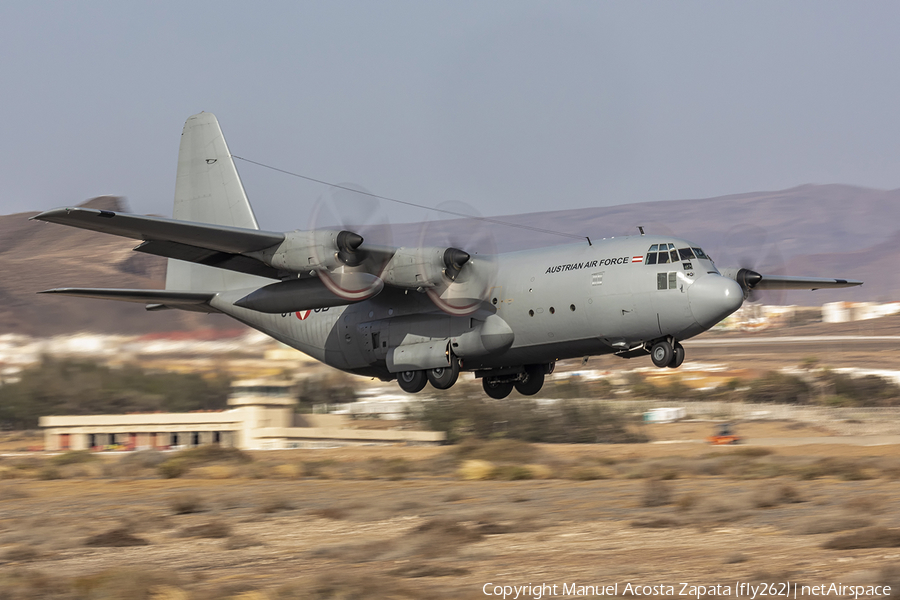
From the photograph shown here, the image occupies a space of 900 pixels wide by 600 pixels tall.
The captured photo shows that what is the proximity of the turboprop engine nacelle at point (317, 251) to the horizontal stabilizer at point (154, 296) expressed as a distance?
508 cm

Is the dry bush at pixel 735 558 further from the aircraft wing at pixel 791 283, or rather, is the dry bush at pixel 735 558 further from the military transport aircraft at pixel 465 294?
the aircraft wing at pixel 791 283

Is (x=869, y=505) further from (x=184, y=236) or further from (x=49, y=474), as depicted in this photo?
(x=49, y=474)

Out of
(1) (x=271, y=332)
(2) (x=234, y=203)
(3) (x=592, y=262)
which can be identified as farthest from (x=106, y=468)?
(3) (x=592, y=262)

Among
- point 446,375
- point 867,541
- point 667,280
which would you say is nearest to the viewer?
point 867,541

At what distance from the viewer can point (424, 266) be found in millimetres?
24000

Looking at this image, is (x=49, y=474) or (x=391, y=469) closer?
(x=391, y=469)

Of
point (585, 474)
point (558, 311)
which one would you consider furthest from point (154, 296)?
point (585, 474)

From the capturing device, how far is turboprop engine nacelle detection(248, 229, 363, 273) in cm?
2338

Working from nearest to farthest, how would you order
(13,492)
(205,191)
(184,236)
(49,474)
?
(184,236) → (13,492) → (205,191) → (49,474)

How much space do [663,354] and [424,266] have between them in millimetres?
6211

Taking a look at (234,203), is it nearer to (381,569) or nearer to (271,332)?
(271,332)

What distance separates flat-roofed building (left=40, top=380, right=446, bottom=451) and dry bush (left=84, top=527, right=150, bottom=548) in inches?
1283

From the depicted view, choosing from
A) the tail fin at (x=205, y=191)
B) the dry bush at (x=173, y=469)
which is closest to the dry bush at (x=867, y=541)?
the tail fin at (x=205, y=191)

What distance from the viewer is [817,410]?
61875mm
